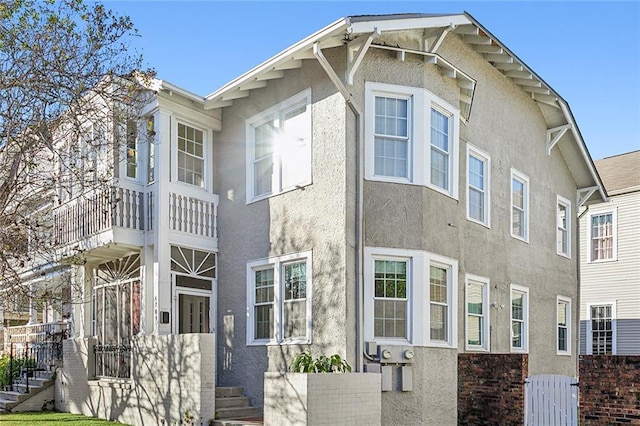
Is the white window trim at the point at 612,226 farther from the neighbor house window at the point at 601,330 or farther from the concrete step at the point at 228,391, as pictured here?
the concrete step at the point at 228,391

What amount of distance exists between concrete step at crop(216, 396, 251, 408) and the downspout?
2925 millimetres

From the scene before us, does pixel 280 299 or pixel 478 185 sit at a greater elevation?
pixel 478 185

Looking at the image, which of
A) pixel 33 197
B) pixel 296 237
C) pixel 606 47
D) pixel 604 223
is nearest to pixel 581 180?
pixel 604 223

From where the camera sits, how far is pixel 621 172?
86.9ft

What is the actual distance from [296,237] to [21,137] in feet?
17.7

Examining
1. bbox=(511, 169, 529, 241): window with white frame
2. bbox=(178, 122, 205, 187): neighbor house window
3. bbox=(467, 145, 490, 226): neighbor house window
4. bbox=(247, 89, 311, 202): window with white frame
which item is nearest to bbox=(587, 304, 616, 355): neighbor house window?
bbox=(511, 169, 529, 241): window with white frame

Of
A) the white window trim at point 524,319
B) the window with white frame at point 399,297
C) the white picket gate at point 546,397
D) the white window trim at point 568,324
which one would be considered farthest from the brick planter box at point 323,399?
the white window trim at point 568,324

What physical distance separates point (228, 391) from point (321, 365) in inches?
133

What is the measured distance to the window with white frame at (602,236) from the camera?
24500 mm

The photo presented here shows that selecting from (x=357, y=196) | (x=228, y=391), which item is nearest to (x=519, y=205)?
(x=357, y=196)

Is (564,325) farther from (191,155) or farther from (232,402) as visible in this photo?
(191,155)

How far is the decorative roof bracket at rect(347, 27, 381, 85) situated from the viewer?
1164cm

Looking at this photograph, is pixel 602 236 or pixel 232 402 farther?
pixel 602 236

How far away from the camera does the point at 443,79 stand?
13422 millimetres
